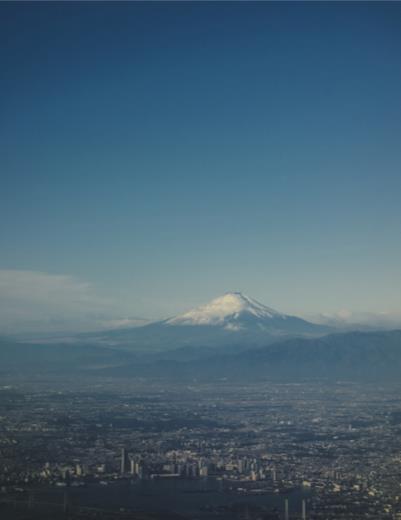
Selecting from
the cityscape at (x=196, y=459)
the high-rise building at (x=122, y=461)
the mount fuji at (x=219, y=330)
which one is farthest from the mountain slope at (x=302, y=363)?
the high-rise building at (x=122, y=461)

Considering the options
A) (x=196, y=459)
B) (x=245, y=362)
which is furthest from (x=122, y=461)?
(x=245, y=362)

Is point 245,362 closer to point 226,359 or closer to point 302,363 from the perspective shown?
point 226,359

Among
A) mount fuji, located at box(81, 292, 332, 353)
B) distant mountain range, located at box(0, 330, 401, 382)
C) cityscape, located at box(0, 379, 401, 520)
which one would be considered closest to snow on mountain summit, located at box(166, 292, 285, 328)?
mount fuji, located at box(81, 292, 332, 353)

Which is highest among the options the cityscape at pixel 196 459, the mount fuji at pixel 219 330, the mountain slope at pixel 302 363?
the mount fuji at pixel 219 330

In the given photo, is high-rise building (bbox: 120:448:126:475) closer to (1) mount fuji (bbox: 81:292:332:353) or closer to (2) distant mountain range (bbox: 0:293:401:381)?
(2) distant mountain range (bbox: 0:293:401:381)

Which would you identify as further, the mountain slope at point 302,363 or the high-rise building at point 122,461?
the mountain slope at point 302,363

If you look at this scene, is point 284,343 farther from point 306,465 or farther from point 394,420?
point 306,465

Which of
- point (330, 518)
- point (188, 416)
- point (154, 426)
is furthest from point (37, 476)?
point (188, 416)

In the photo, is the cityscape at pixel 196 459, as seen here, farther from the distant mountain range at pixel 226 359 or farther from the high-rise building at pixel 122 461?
the distant mountain range at pixel 226 359
